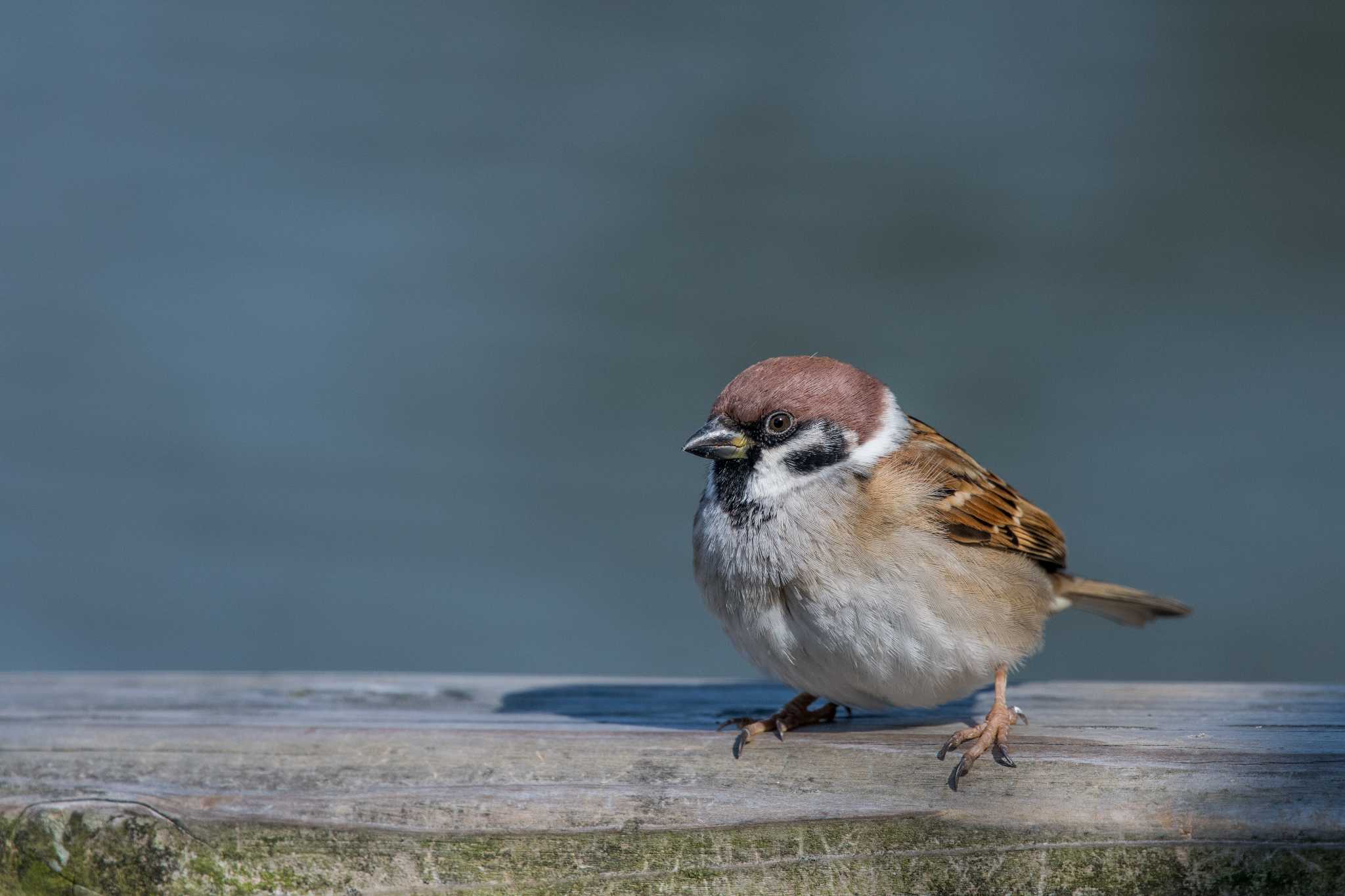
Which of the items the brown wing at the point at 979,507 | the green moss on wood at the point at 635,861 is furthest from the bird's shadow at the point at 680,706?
the green moss on wood at the point at 635,861

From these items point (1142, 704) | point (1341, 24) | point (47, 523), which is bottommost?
point (1142, 704)

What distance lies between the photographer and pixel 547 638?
6172 millimetres

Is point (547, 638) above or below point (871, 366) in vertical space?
below

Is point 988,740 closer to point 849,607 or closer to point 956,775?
point 956,775

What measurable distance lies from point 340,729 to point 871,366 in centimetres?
369

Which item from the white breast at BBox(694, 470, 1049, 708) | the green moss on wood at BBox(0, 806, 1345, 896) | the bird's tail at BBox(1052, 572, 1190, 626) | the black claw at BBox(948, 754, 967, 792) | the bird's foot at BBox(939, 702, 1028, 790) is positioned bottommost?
the green moss on wood at BBox(0, 806, 1345, 896)

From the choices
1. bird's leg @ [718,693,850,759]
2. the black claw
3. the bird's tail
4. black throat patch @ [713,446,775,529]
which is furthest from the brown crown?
the black claw

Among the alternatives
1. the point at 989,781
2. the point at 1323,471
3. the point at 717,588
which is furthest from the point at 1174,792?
the point at 1323,471

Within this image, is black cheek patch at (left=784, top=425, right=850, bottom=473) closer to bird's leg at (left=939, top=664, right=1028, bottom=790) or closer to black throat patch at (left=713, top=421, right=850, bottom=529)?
black throat patch at (left=713, top=421, right=850, bottom=529)

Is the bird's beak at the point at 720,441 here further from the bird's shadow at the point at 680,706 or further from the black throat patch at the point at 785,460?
the bird's shadow at the point at 680,706

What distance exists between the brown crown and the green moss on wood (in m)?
0.92

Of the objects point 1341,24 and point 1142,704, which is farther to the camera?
point 1341,24

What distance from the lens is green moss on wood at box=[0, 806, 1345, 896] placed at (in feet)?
6.37

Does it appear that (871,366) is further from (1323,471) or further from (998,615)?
(998,615)
